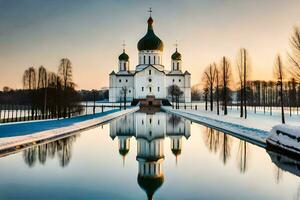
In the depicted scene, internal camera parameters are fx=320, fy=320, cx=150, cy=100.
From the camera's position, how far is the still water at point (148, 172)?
24.2ft

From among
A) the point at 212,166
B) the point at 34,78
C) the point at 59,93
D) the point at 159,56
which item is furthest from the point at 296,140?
the point at 159,56

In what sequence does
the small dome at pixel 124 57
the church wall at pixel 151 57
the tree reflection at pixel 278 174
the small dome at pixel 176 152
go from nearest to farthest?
the tree reflection at pixel 278 174 → the small dome at pixel 176 152 → the church wall at pixel 151 57 → the small dome at pixel 124 57

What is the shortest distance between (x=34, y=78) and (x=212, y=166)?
49.5 meters

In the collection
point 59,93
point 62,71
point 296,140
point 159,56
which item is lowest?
point 296,140

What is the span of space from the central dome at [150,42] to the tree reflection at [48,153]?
73093 millimetres

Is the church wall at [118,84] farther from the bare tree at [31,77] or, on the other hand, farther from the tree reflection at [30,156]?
the tree reflection at [30,156]

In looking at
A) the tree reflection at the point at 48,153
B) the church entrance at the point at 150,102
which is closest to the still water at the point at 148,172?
the tree reflection at the point at 48,153

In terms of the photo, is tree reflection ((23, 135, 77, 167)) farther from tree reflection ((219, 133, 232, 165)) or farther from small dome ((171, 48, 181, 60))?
small dome ((171, 48, 181, 60))

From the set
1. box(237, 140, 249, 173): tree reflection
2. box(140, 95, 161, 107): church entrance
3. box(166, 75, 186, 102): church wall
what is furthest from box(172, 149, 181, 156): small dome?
box(166, 75, 186, 102): church wall

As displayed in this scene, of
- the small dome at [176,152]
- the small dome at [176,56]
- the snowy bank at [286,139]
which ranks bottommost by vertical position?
the small dome at [176,152]

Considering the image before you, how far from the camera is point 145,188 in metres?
7.80

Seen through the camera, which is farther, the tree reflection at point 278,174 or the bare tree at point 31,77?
the bare tree at point 31,77

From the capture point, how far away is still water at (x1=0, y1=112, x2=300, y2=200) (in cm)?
738

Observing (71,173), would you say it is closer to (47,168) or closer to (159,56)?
(47,168)
